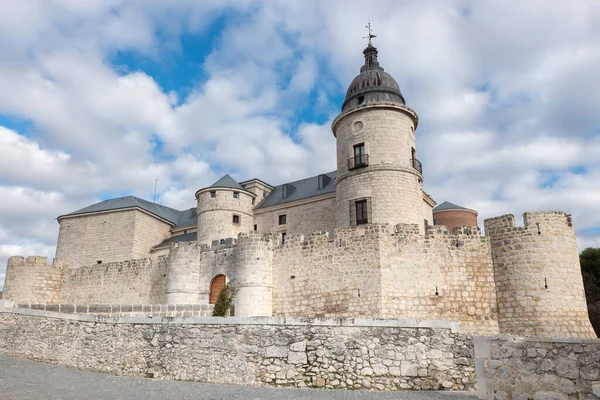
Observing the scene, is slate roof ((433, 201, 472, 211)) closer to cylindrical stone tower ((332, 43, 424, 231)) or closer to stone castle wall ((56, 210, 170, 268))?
cylindrical stone tower ((332, 43, 424, 231))

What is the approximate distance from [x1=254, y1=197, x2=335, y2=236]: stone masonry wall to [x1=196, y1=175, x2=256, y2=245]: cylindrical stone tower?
0.97 metres

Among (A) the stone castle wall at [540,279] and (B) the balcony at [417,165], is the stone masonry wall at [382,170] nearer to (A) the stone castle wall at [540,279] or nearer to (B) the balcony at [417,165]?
(B) the balcony at [417,165]

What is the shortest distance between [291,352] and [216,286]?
42.1ft

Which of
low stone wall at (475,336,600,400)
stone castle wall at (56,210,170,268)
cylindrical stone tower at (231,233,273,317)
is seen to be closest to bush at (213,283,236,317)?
cylindrical stone tower at (231,233,273,317)

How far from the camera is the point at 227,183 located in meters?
31.6

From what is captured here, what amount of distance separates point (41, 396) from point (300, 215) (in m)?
21.8

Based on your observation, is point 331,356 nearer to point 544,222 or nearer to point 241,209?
point 544,222

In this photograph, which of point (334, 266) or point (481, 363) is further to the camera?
point (334, 266)

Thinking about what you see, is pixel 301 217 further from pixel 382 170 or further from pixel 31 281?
pixel 31 281

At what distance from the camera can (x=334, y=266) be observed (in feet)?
61.6

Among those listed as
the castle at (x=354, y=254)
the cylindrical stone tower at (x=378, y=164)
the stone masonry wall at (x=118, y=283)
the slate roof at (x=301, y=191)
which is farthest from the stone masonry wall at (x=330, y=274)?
the slate roof at (x=301, y=191)

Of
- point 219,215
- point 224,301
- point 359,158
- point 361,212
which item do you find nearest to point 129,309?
point 224,301

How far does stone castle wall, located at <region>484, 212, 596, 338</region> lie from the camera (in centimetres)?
1611

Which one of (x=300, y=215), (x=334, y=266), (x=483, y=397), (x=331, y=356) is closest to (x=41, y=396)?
(x=331, y=356)
